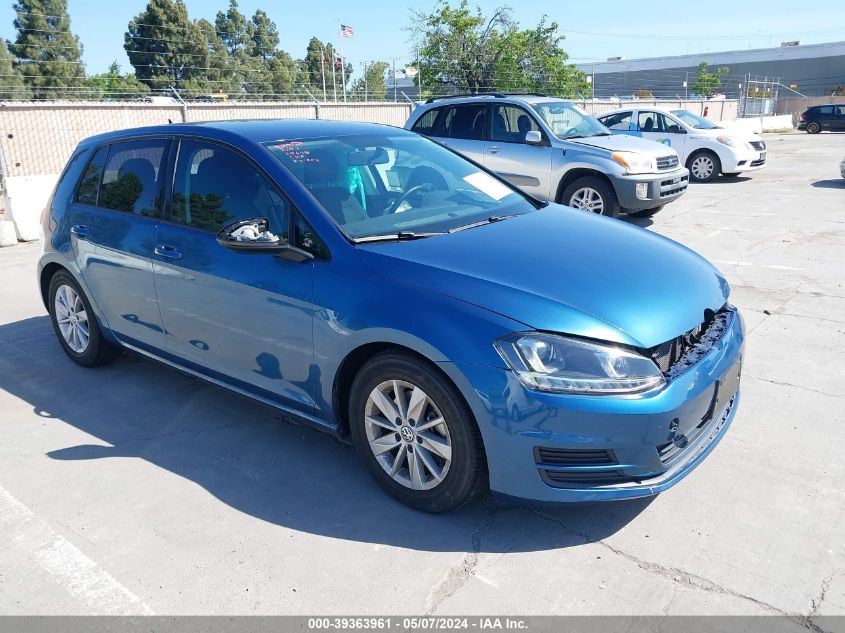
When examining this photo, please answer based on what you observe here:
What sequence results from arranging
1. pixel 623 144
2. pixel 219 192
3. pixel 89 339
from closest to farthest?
pixel 219 192 < pixel 89 339 < pixel 623 144

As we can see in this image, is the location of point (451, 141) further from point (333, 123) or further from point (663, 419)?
point (663, 419)

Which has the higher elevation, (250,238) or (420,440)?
(250,238)

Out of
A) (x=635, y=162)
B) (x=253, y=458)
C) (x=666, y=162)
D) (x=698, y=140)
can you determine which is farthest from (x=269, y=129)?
(x=698, y=140)

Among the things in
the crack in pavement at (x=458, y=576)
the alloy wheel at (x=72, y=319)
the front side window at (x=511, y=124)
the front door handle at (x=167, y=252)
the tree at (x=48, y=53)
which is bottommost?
the crack in pavement at (x=458, y=576)

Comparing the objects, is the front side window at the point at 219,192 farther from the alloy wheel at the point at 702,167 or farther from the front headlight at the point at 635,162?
the alloy wheel at the point at 702,167

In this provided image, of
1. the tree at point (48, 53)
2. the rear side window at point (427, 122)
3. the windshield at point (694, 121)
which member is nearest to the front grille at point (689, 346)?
the rear side window at point (427, 122)

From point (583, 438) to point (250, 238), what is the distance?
6.12 ft

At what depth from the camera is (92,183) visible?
195 inches

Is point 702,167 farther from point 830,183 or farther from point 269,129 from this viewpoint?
point 269,129

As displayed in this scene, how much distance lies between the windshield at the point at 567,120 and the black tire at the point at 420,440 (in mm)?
7571

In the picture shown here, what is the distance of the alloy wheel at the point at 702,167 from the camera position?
1513 centimetres

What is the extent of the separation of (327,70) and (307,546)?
73.7m

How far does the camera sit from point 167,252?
4.14 metres

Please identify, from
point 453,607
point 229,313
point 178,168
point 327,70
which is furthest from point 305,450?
point 327,70
